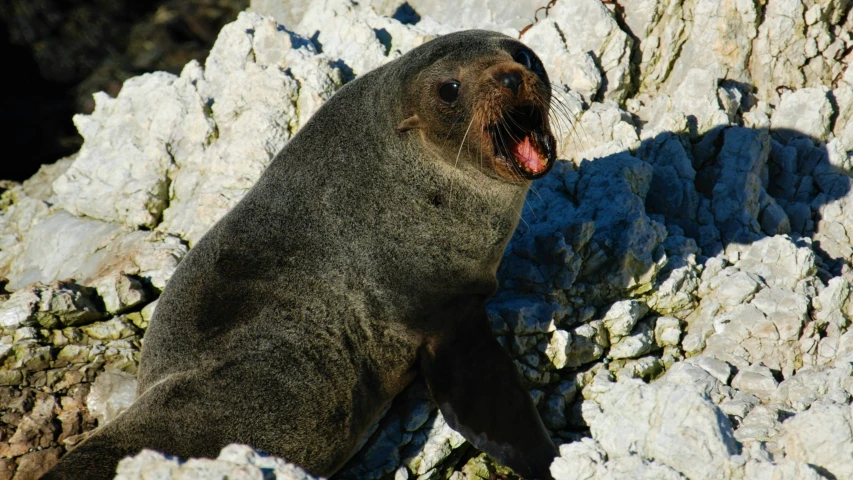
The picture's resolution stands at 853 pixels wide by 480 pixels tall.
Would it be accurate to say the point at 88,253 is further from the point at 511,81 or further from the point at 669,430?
the point at 669,430

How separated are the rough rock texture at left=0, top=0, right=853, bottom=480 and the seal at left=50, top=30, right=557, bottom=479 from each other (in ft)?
1.37

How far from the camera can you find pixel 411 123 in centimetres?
560

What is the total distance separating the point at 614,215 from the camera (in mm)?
6734

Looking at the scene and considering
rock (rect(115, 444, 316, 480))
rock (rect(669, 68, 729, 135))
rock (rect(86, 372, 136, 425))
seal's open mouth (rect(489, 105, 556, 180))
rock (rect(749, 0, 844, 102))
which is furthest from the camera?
rock (rect(749, 0, 844, 102))

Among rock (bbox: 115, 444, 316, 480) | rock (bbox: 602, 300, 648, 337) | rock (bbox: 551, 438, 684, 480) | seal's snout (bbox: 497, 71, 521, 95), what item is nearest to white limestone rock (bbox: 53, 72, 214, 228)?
seal's snout (bbox: 497, 71, 521, 95)

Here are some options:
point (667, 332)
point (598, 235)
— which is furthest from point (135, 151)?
point (667, 332)

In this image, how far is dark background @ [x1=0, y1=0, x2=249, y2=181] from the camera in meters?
9.09

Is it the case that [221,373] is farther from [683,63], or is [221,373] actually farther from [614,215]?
[683,63]

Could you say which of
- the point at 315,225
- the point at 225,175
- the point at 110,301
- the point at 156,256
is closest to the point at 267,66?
the point at 225,175

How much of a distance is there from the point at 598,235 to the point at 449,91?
6.27 ft

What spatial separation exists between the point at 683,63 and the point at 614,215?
8.30 ft

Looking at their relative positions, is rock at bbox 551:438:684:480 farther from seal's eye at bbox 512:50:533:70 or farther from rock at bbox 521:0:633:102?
rock at bbox 521:0:633:102

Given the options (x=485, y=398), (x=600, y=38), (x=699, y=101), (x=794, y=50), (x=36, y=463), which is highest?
(x=794, y=50)

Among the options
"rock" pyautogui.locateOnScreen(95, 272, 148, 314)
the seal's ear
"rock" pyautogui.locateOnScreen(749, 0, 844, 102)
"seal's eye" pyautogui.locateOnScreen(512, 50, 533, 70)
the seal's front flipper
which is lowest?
"rock" pyautogui.locateOnScreen(95, 272, 148, 314)
